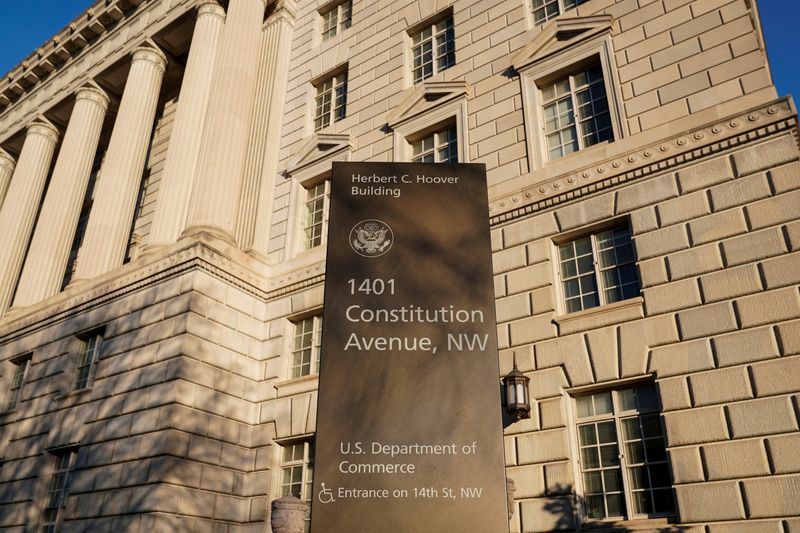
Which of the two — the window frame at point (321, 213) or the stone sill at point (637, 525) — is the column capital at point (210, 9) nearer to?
the window frame at point (321, 213)

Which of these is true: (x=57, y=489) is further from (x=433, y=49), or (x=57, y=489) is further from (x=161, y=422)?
(x=433, y=49)

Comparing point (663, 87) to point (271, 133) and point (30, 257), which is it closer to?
point (271, 133)

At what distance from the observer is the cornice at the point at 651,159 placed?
1143 cm

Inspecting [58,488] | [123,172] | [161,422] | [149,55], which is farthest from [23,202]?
[161,422]

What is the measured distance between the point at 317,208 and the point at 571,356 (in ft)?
32.6

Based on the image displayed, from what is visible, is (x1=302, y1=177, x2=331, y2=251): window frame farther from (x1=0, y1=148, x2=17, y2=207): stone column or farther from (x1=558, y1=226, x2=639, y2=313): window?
(x1=0, y1=148, x2=17, y2=207): stone column

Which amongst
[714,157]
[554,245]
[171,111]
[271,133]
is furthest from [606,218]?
[171,111]

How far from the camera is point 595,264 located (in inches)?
509

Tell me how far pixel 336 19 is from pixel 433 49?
5715 mm

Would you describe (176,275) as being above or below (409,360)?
above

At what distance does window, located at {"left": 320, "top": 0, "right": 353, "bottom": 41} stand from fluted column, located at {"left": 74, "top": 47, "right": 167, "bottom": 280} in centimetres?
705

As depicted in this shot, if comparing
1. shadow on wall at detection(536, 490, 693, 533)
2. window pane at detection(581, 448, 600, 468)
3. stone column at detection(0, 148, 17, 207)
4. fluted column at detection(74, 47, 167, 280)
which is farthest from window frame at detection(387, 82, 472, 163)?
stone column at detection(0, 148, 17, 207)

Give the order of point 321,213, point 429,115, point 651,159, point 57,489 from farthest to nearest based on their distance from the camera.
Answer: point 321,213 → point 429,115 → point 57,489 → point 651,159

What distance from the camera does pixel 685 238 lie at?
11.7 metres
